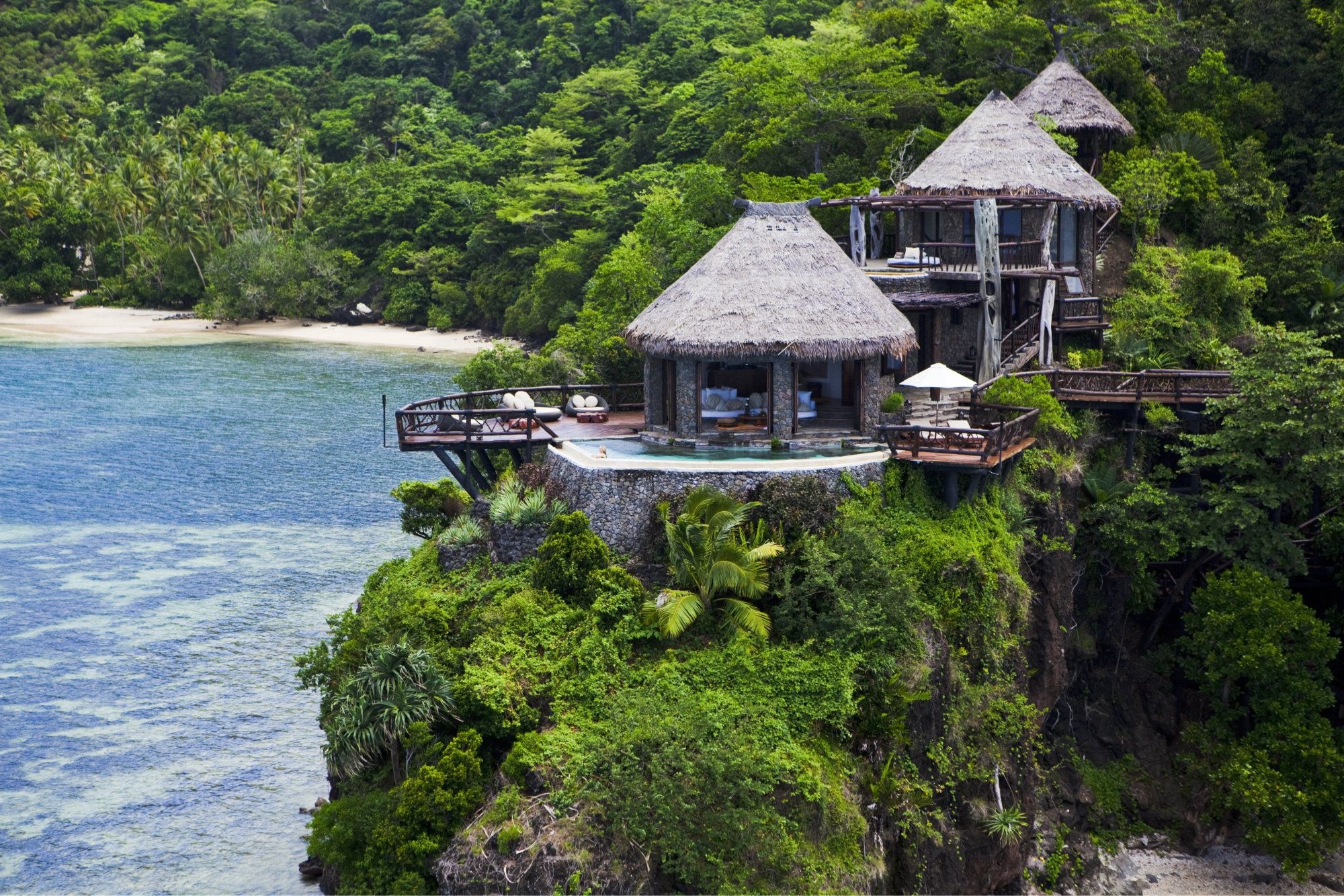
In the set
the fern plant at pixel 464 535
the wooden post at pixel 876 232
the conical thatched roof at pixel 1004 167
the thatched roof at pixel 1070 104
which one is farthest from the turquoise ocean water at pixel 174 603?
the thatched roof at pixel 1070 104

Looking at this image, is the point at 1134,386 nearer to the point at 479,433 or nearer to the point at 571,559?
the point at 571,559

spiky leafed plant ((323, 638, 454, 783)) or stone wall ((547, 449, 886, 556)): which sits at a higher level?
stone wall ((547, 449, 886, 556))

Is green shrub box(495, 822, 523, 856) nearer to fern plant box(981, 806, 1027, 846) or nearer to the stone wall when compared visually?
the stone wall

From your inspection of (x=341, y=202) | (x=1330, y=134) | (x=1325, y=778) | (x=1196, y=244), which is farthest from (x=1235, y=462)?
(x=341, y=202)

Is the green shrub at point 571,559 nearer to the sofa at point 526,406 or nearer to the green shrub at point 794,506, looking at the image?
the green shrub at point 794,506

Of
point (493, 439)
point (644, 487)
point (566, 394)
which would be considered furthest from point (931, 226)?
point (644, 487)

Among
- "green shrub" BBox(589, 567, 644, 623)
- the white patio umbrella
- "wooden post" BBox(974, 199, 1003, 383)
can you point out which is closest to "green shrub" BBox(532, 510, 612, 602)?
"green shrub" BBox(589, 567, 644, 623)
